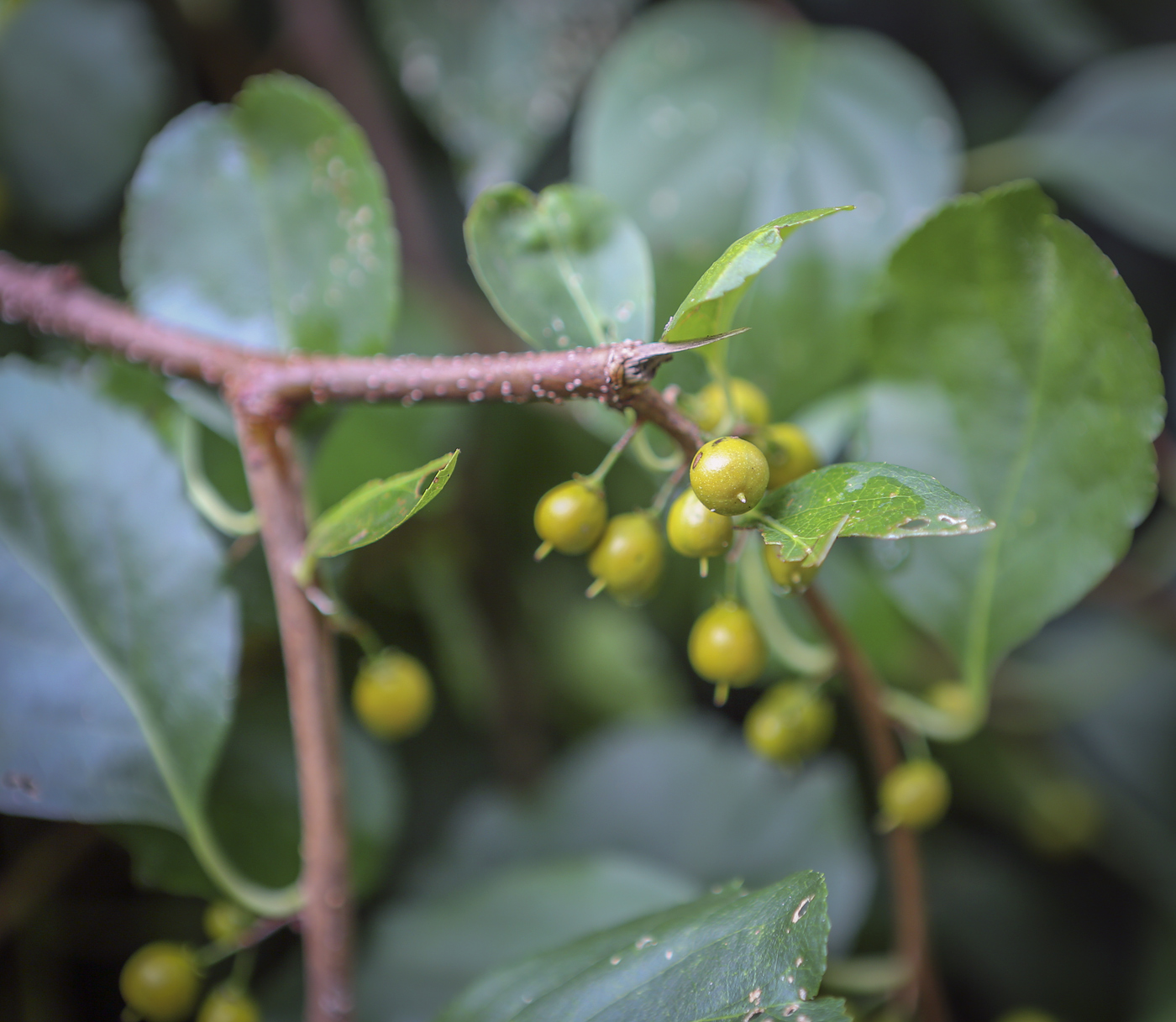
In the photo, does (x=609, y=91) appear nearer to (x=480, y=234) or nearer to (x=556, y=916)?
(x=480, y=234)

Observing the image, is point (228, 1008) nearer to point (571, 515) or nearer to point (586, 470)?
point (571, 515)

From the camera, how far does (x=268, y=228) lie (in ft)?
1.91

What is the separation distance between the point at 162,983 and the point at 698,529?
47 centimetres

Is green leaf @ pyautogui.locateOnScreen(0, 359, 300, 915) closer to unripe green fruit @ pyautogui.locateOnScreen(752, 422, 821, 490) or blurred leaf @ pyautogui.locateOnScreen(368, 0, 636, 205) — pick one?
unripe green fruit @ pyautogui.locateOnScreen(752, 422, 821, 490)

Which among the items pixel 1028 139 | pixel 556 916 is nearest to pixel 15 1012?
pixel 556 916

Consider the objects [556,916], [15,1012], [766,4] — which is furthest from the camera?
[766,4]

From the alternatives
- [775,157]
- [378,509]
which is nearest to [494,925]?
[378,509]

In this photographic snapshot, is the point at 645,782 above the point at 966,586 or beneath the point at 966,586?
beneath

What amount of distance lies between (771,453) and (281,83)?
1.21 feet

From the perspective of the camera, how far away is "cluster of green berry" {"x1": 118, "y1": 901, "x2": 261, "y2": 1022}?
57 centimetres

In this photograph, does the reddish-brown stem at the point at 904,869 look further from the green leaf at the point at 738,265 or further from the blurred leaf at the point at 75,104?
the blurred leaf at the point at 75,104

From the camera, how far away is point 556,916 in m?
0.61

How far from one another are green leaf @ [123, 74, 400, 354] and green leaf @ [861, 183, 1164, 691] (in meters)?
0.30

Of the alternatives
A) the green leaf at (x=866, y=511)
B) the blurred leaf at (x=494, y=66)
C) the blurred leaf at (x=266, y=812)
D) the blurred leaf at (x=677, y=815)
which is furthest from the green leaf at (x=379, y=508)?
the blurred leaf at (x=494, y=66)
